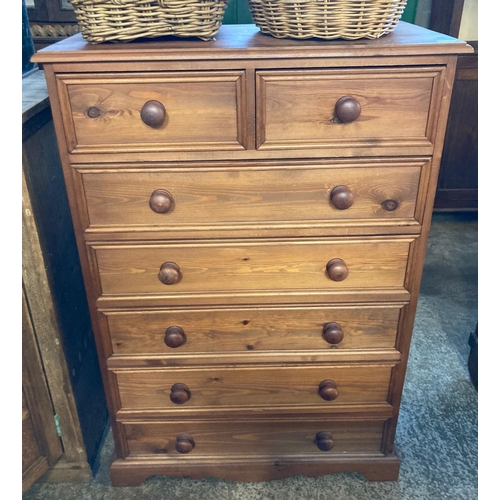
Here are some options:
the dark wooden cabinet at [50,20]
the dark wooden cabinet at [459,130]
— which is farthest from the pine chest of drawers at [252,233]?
the dark wooden cabinet at [459,130]

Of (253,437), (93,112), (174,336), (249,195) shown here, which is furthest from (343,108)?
(253,437)

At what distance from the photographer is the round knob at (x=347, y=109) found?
110 centimetres

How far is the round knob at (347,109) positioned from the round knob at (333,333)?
58 centimetres

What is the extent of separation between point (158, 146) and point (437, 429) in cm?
146

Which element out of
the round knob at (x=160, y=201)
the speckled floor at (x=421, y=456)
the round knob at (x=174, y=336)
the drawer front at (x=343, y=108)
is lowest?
the speckled floor at (x=421, y=456)

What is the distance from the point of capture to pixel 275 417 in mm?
1530

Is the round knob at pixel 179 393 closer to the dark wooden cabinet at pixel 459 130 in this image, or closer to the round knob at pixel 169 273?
the round knob at pixel 169 273

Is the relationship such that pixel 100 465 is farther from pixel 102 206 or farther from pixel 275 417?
pixel 102 206

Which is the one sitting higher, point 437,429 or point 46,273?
point 46,273

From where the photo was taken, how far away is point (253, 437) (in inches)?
62.0

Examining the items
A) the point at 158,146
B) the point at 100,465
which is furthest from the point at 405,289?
the point at 100,465

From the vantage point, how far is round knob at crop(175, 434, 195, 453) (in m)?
1.56

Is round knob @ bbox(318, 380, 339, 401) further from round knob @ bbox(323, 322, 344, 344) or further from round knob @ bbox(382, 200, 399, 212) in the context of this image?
round knob @ bbox(382, 200, 399, 212)

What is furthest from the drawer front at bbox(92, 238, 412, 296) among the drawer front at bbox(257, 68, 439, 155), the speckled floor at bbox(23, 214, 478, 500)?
the speckled floor at bbox(23, 214, 478, 500)
